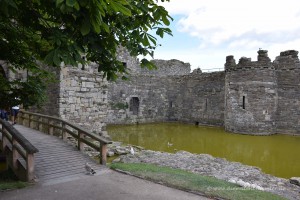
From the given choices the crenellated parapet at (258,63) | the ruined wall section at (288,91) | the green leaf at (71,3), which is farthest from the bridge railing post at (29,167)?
the ruined wall section at (288,91)

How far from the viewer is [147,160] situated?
1029 cm

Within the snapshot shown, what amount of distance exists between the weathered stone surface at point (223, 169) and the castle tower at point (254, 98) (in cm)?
838

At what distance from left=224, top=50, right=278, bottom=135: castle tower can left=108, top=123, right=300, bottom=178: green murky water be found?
107 cm

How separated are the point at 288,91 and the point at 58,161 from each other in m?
16.7

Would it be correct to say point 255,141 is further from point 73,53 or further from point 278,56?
point 73,53

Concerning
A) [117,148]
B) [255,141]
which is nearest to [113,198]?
[117,148]

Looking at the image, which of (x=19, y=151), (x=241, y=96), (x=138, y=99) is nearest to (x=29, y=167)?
(x=19, y=151)

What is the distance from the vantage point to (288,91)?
1914 centimetres

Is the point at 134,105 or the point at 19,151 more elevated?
the point at 134,105

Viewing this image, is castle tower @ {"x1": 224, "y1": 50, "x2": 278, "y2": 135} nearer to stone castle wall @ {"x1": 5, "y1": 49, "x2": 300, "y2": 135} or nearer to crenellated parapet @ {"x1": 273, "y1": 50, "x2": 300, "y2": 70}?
stone castle wall @ {"x1": 5, "y1": 49, "x2": 300, "y2": 135}

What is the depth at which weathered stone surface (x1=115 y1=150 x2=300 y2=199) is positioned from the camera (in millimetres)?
7680

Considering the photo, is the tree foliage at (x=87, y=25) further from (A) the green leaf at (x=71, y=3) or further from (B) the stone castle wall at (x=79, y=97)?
(B) the stone castle wall at (x=79, y=97)

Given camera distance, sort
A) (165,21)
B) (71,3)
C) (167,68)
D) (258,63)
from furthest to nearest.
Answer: (167,68)
(258,63)
(165,21)
(71,3)

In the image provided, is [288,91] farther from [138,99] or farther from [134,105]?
[134,105]
